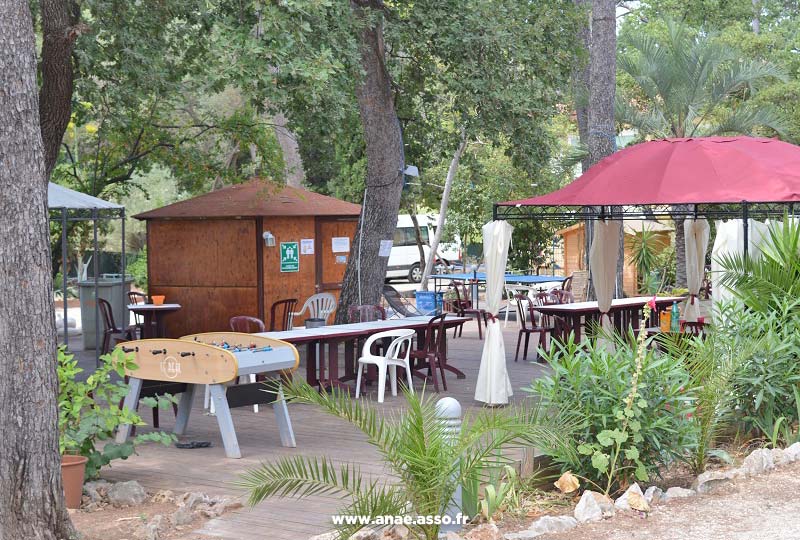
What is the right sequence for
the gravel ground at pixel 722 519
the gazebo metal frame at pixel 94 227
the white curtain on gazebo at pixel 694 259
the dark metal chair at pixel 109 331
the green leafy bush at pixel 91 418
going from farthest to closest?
1. the dark metal chair at pixel 109 331
2. the white curtain on gazebo at pixel 694 259
3. the gazebo metal frame at pixel 94 227
4. the green leafy bush at pixel 91 418
5. the gravel ground at pixel 722 519

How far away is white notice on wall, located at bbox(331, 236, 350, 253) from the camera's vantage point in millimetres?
16562

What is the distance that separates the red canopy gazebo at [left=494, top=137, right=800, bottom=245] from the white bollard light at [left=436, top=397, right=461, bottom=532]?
15.4ft

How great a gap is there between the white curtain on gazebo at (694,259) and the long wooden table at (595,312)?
71 centimetres

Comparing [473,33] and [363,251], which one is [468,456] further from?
[363,251]

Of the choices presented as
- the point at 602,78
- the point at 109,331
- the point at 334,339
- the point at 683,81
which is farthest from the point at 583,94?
the point at 334,339

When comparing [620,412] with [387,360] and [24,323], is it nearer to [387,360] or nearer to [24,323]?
[24,323]

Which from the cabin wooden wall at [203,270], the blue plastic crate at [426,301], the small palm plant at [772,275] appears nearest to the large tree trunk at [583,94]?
the blue plastic crate at [426,301]

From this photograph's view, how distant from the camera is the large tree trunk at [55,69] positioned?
1016 cm

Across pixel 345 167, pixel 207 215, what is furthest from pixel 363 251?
pixel 345 167

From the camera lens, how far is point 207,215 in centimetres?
1566

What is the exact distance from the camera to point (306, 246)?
16188mm

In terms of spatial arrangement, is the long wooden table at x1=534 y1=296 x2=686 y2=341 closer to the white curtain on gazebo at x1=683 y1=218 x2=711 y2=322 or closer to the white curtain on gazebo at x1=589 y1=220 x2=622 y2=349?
the white curtain on gazebo at x1=589 y1=220 x2=622 y2=349

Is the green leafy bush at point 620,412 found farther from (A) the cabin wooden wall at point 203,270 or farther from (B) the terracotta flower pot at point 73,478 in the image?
(A) the cabin wooden wall at point 203,270

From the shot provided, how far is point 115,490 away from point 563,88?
9.20 m
